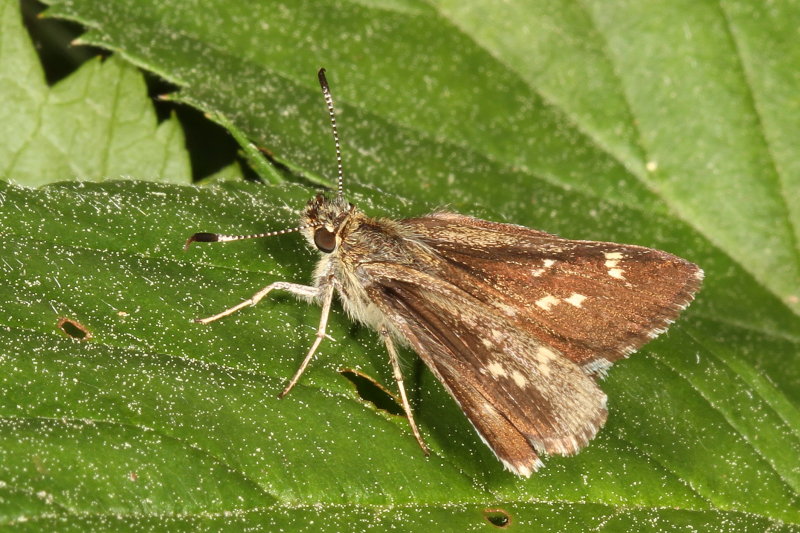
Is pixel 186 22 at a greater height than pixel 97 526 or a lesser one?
greater

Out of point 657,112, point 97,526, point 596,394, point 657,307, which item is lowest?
point 97,526

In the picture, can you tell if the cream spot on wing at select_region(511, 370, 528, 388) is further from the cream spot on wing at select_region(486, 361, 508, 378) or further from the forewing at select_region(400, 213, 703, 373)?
the forewing at select_region(400, 213, 703, 373)

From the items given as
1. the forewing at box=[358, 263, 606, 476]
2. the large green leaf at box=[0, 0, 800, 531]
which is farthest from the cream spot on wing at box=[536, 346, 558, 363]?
the large green leaf at box=[0, 0, 800, 531]

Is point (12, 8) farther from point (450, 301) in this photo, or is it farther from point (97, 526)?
point (97, 526)

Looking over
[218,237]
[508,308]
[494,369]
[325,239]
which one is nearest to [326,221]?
[325,239]

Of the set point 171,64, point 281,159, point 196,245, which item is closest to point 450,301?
point 196,245

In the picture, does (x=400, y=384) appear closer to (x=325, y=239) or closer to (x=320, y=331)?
(x=320, y=331)
